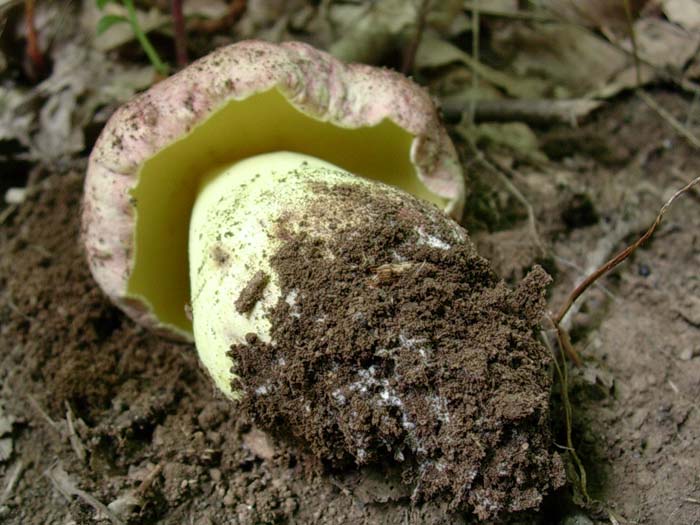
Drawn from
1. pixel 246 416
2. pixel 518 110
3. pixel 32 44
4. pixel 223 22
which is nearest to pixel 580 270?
pixel 518 110

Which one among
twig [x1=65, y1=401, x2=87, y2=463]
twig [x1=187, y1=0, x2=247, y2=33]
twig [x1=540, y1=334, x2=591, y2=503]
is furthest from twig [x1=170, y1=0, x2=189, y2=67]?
twig [x1=540, y1=334, x2=591, y2=503]

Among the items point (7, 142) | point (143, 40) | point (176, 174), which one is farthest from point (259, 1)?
point (176, 174)

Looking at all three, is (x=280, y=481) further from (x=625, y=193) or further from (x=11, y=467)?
(x=625, y=193)

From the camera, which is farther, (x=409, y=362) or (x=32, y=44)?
(x=32, y=44)

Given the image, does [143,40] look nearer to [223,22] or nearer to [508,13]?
[223,22]

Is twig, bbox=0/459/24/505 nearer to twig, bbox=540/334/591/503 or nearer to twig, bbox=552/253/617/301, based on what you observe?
twig, bbox=540/334/591/503

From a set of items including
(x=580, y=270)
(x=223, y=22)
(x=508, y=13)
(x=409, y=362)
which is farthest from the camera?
(x=508, y=13)

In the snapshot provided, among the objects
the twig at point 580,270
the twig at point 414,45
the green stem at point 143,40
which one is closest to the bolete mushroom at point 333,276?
the twig at point 580,270

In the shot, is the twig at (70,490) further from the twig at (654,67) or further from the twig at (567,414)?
the twig at (654,67)
